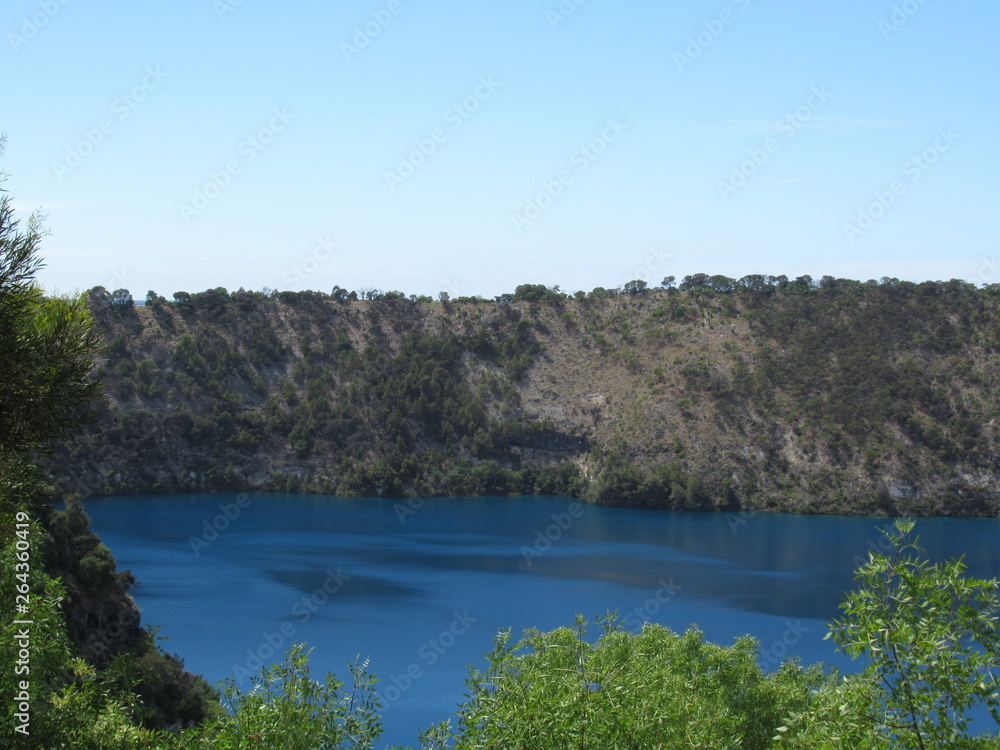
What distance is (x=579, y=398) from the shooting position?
248 ft

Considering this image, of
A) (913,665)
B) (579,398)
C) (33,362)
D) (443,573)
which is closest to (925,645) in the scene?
(913,665)

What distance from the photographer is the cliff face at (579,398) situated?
2613 inches

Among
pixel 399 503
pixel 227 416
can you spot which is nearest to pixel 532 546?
pixel 399 503

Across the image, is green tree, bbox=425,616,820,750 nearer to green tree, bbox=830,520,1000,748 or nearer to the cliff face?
green tree, bbox=830,520,1000,748

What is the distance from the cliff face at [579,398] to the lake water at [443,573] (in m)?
2.75

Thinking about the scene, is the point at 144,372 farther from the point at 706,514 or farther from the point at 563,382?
the point at 706,514

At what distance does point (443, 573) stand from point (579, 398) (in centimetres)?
2982

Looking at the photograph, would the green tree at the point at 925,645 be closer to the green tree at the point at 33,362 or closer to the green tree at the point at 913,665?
the green tree at the point at 913,665

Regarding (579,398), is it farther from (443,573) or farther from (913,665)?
(913,665)

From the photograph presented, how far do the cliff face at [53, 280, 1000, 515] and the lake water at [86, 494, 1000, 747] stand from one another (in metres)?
2.75

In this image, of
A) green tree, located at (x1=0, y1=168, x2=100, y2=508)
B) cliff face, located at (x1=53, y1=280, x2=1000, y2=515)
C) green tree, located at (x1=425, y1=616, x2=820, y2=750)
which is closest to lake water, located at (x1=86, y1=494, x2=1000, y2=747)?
cliff face, located at (x1=53, y1=280, x2=1000, y2=515)

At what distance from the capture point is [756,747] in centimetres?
1470

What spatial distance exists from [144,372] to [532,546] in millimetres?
32651

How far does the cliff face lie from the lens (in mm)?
66375
